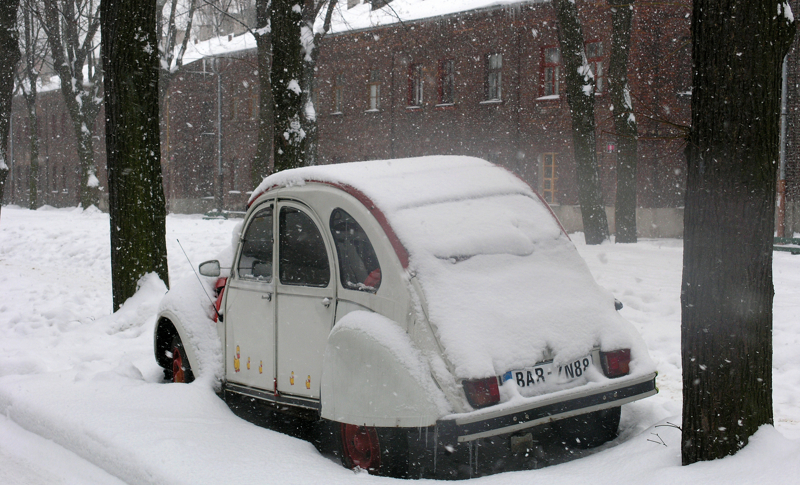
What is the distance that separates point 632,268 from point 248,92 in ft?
107

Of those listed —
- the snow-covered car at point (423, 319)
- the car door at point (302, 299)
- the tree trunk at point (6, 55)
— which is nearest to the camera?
the snow-covered car at point (423, 319)

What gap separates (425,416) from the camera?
406 centimetres

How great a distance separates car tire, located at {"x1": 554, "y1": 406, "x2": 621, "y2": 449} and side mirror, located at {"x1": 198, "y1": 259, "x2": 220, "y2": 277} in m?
2.67

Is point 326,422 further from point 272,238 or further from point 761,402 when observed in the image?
point 761,402

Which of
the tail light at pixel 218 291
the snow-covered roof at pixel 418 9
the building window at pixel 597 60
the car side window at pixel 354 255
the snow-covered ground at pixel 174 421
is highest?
the snow-covered roof at pixel 418 9

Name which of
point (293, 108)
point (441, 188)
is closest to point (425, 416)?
point (441, 188)

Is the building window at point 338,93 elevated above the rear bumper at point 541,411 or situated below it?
above

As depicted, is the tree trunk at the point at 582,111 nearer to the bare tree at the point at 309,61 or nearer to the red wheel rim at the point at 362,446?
the bare tree at the point at 309,61

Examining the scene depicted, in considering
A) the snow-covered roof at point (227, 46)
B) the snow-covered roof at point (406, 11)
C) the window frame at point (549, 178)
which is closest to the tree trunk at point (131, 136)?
the snow-covered roof at point (406, 11)

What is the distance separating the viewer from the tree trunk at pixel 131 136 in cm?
983

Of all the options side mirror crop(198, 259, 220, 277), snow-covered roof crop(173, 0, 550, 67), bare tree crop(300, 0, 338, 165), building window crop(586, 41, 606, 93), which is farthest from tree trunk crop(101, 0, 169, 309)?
building window crop(586, 41, 606, 93)

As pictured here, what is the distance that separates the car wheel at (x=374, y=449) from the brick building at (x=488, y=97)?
742 inches

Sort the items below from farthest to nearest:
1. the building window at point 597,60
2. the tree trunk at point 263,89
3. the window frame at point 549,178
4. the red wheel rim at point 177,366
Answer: the window frame at point 549,178 < the building window at point 597,60 < the tree trunk at point 263,89 < the red wheel rim at point 177,366

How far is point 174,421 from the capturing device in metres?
5.38
